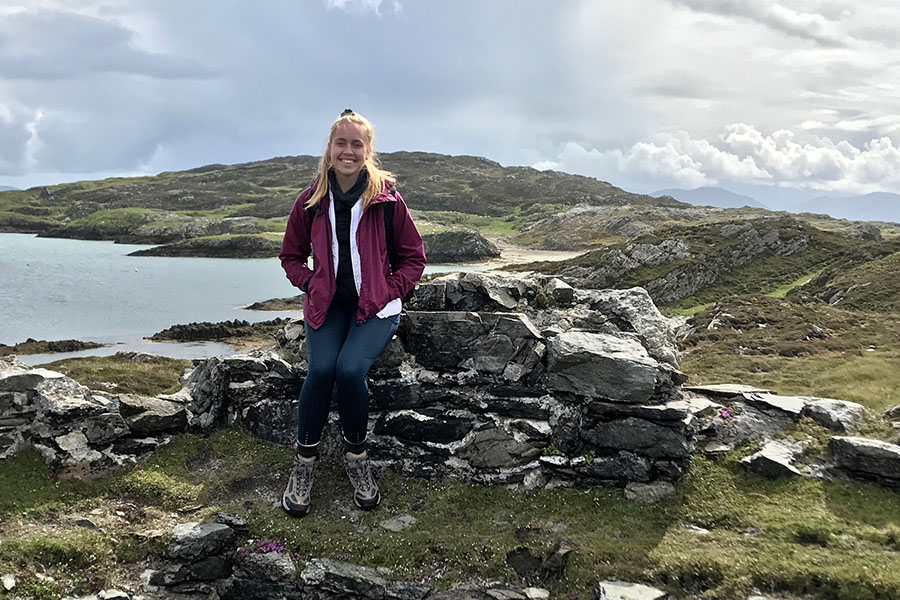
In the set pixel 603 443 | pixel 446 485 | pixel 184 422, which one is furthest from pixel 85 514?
pixel 603 443

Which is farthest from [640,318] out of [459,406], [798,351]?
[798,351]

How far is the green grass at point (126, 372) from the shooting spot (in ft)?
79.4

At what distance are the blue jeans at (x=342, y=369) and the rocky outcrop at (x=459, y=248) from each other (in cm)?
9335

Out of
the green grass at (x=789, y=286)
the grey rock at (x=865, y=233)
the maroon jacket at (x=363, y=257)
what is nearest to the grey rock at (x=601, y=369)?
the maroon jacket at (x=363, y=257)

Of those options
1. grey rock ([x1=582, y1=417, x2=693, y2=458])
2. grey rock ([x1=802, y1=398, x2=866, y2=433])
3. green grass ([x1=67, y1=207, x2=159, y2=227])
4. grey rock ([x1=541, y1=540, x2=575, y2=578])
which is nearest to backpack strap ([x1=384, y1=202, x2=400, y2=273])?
grey rock ([x1=582, y1=417, x2=693, y2=458])

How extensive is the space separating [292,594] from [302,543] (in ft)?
2.11

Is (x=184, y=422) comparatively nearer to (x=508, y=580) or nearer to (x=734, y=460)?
(x=508, y=580)

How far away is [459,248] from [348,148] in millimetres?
96603

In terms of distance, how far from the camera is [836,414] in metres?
9.15

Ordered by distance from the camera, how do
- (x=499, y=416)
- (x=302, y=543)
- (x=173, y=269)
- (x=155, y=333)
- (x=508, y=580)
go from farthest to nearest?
(x=173, y=269) < (x=155, y=333) < (x=499, y=416) < (x=302, y=543) < (x=508, y=580)

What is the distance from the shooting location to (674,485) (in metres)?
8.21

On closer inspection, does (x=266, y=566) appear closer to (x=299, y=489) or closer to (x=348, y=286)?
(x=299, y=489)

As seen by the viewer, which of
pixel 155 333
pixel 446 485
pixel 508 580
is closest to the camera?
pixel 508 580

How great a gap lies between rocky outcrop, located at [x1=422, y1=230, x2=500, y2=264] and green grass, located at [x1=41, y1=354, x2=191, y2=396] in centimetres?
7203
